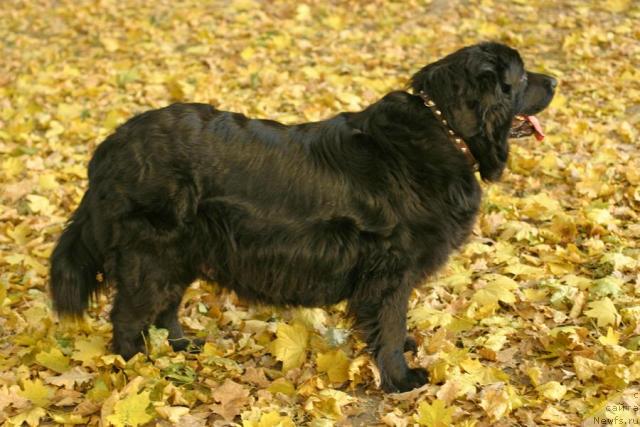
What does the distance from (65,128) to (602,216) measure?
5.72m

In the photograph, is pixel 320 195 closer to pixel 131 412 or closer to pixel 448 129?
pixel 448 129

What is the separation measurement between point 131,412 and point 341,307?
162 centimetres

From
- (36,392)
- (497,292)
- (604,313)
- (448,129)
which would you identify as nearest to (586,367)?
Answer: (604,313)

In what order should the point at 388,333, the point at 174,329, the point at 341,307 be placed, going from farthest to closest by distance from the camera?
the point at 341,307
the point at 174,329
the point at 388,333

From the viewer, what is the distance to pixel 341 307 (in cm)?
455

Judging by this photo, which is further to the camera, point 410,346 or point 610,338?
point 410,346

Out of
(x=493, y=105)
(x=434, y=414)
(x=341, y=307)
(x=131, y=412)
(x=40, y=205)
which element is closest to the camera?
(x=434, y=414)

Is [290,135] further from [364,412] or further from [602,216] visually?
[602,216]

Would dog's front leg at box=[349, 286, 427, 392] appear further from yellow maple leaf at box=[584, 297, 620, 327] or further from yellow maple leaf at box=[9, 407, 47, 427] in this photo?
yellow maple leaf at box=[9, 407, 47, 427]

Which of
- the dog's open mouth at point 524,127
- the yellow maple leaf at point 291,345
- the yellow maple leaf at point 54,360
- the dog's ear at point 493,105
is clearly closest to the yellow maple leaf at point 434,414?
the yellow maple leaf at point 291,345

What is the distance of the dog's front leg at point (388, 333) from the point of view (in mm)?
3750

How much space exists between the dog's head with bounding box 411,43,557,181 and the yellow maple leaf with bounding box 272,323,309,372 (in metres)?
1.43

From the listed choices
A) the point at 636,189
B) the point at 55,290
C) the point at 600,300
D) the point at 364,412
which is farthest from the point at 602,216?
the point at 55,290

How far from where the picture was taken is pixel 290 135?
3.80m
